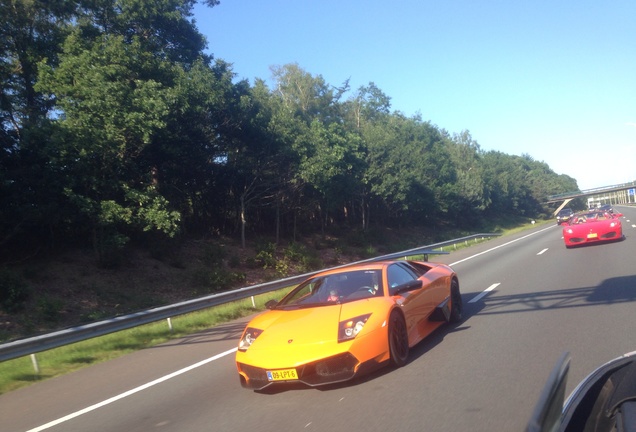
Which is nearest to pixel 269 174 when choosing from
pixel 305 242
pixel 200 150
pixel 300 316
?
pixel 200 150

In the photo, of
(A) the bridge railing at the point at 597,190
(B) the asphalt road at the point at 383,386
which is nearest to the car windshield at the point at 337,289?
(B) the asphalt road at the point at 383,386

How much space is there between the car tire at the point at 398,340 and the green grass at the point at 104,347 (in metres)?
5.68

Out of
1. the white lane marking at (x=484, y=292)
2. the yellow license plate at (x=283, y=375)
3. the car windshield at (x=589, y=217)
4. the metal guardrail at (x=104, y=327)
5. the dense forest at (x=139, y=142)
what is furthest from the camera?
the car windshield at (x=589, y=217)

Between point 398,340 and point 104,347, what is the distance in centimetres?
682

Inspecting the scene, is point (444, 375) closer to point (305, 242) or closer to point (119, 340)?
point (119, 340)

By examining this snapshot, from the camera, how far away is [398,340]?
735cm

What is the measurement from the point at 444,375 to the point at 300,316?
1.82m

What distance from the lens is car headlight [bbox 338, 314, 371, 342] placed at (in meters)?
6.56

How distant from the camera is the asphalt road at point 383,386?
5.72 metres

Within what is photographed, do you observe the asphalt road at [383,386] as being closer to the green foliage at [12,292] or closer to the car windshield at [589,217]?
the green foliage at [12,292]

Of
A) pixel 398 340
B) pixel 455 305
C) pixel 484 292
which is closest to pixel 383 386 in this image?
pixel 398 340

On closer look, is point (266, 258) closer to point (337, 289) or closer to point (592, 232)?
point (592, 232)

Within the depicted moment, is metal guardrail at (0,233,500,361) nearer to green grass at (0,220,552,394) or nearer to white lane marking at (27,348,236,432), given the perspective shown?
green grass at (0,220,552,394)

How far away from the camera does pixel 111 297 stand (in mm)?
21391
